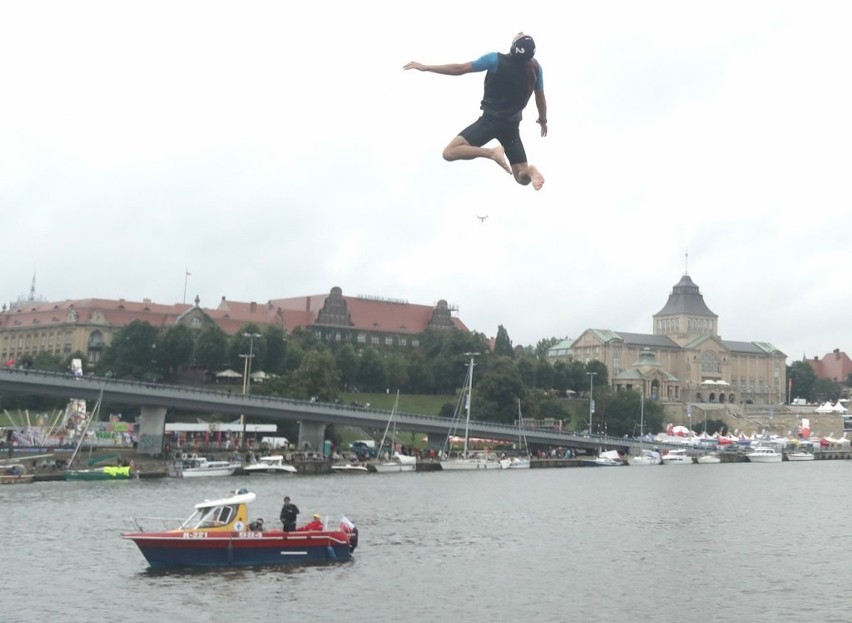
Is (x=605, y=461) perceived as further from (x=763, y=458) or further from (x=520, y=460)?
(x=763, y=458)

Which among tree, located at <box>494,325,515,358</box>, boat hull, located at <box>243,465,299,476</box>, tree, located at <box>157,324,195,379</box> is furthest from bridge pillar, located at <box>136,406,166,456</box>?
tree, located at <box>494,325,515,358</box>

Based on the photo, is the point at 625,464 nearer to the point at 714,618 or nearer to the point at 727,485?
the point at 727,485

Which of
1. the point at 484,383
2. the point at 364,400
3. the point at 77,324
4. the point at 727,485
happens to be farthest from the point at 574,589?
the point at 77,324

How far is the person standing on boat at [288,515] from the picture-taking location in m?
43.4

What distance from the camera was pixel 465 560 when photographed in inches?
1800

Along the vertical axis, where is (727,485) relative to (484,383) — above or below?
below

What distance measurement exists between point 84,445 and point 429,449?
36.2 metres

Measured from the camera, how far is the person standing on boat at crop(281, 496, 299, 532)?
43406 mm

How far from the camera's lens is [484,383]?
139m

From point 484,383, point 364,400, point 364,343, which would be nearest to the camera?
point 484,383

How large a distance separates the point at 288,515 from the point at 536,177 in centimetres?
3023

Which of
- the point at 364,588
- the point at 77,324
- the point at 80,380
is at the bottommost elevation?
the point at 364,588

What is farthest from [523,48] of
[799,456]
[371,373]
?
[799,456]

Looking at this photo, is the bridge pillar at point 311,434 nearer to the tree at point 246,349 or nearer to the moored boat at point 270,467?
the moored boat at point 270,467
